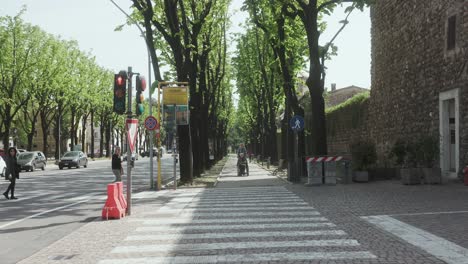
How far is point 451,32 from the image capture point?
62.2ft

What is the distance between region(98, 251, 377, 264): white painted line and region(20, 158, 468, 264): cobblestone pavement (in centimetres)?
1

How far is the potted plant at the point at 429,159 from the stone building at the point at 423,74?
2.28 ft

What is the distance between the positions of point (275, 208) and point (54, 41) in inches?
1652

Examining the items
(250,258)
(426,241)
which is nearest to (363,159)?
(426,241)

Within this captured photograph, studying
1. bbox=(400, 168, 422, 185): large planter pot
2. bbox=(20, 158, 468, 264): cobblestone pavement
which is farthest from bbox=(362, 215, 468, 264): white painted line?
bbox=(400, 168, 422, 185): large planter pot

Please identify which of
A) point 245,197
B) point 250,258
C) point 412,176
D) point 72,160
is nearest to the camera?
point 250,258

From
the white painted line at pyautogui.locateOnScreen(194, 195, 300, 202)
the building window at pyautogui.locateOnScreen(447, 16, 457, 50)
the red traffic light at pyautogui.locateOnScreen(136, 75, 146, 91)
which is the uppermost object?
the building window at pyautogui.locateOnScreen(447, 16, 457, 50)

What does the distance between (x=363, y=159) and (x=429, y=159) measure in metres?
3.03

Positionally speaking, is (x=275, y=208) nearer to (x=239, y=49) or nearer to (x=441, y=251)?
(x=441, y=251)

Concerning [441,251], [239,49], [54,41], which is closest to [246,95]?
[239,49]

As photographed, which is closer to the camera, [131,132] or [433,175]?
[131,132]

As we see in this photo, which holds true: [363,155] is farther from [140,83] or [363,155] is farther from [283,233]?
[283,233]

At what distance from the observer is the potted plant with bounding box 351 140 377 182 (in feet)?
69.0

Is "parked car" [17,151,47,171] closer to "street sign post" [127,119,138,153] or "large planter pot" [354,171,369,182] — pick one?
"large planter pot" [354,171,369,182]
